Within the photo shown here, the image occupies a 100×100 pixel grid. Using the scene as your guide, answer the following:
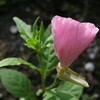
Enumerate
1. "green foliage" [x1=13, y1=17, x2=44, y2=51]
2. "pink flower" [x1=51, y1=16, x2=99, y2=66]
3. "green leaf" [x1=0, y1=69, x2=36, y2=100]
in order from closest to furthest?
"pink flower" [x1=51, y1=16, x2=99, y2=66], "green foliage" [x1=13, y1=17, x2=44, y2=51], "green leaf" [x1=0, y1=69, x2=36, y2=100]

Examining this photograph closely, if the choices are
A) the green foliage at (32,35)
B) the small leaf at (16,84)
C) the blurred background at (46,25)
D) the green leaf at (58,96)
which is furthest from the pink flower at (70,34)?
the blurred background at (46,25)

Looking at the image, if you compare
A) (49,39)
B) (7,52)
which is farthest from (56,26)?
(7,52)

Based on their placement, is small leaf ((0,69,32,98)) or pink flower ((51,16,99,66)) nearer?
pink flower ((51,16,99,66))

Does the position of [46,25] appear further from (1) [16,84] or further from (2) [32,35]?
(2) [32,35]

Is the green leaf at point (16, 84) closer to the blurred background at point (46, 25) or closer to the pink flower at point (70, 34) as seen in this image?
the pink flower at point (70, 34)

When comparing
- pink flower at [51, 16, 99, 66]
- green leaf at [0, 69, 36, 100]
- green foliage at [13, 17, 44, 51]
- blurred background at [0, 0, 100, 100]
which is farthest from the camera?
blurred background at [0, 0, 100, 100]

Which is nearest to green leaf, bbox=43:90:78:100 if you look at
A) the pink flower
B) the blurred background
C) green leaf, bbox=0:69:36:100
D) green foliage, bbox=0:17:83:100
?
green foliage, bbox=0:17:83:100

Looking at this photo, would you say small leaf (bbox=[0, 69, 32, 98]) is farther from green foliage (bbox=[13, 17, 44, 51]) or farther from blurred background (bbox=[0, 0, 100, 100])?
blurred background (bbox=[0, 0, 100, 100])

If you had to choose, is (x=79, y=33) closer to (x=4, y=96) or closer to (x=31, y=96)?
(x=31, y=96)
